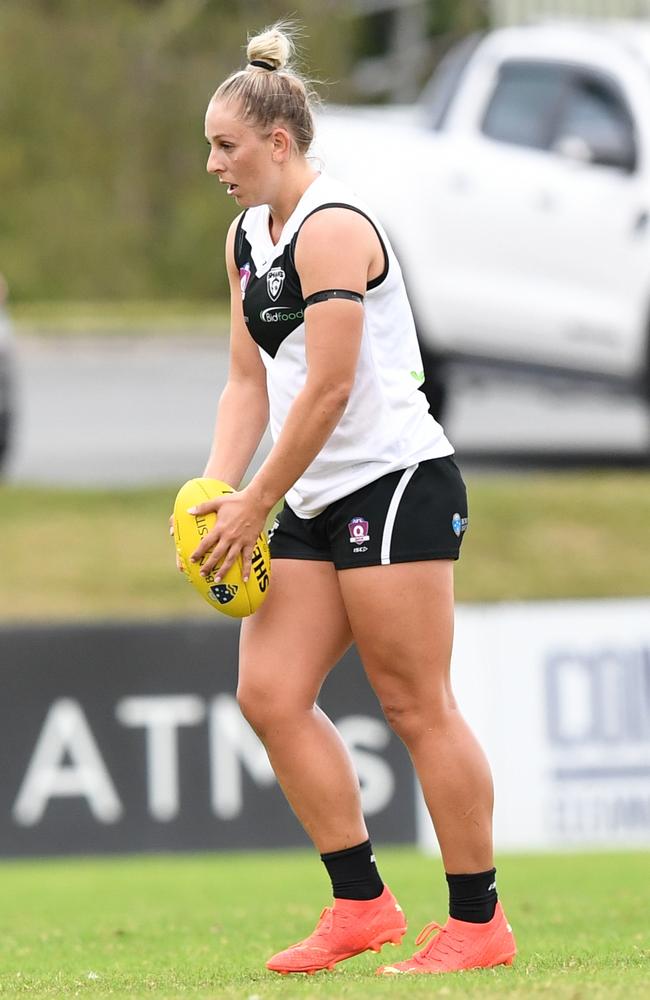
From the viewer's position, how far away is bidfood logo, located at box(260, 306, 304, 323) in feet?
13.8

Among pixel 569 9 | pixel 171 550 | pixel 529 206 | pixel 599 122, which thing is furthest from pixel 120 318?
pixel 529 206

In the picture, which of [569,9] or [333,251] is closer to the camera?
[333,251]

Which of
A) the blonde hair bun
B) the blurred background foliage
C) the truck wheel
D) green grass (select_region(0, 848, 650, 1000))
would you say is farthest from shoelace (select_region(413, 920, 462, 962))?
the blurred background foliage

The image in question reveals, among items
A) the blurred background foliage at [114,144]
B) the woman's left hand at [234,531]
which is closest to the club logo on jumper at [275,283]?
the woman's left hand at [234,531]

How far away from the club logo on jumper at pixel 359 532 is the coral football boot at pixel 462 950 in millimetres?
868

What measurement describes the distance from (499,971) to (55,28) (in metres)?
25.7

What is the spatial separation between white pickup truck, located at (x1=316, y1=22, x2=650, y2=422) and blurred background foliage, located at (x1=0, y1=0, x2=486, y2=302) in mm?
15536

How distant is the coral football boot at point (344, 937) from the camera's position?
14.3 feet

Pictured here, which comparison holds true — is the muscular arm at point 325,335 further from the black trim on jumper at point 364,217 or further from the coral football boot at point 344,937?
the coral football boot at point 344,937

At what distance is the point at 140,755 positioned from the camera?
29.5 ft

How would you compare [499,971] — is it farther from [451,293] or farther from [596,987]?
[451,293]

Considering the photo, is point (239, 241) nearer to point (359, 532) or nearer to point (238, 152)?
point (238, 152)

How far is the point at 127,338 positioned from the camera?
22.7 m

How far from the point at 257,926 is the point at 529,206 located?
6.23m
